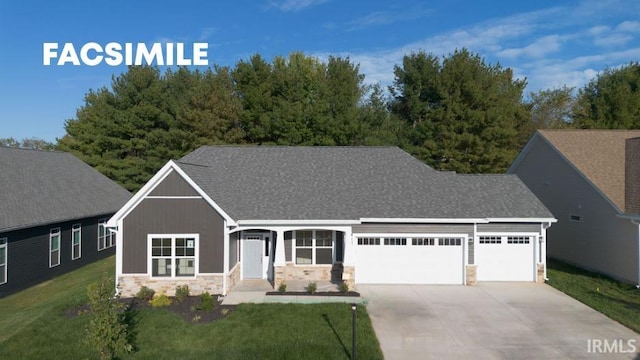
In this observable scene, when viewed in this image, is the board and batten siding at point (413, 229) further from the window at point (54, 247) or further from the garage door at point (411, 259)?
the window at point (54, 247)

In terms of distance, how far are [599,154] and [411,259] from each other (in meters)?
11.7

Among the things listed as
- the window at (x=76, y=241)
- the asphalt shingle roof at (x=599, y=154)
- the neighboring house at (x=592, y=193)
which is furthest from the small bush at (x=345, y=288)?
the window at (x=76, y=241)

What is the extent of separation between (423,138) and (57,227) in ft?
87.9

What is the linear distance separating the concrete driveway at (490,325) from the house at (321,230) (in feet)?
4.35

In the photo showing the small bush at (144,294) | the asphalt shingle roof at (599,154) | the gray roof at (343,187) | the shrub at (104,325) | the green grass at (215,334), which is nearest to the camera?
the shrub at (104,325)

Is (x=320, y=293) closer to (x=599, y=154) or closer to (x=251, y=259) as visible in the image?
(x=251, y=259)

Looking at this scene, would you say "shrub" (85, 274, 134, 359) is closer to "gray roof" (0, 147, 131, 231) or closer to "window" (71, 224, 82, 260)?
"gray roof" (0, 147, 131, 231)

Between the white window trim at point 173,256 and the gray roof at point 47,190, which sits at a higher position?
the gray roof at point 47,190

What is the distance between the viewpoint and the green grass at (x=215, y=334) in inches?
428

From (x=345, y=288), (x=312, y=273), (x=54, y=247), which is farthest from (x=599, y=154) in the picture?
(x=54, y=247)

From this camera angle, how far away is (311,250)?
61.1 feet

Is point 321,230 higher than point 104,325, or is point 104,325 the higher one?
point 321,230

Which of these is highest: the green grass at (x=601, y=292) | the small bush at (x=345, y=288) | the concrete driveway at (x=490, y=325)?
the small bush at (x=345, y=288)

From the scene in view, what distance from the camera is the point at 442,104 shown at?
35.9 meters
